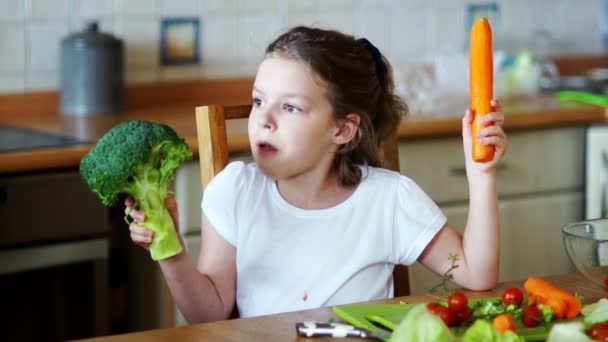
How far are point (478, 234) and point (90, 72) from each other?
1522 millimetres

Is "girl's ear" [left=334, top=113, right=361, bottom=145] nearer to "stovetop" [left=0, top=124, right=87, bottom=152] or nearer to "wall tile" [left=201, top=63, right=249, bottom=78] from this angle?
"stovetop" [left=0, top=124, right=87, bottom=152]

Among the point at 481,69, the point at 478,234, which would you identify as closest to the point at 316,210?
the point at 478,234

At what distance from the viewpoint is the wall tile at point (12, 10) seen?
290 centimetres

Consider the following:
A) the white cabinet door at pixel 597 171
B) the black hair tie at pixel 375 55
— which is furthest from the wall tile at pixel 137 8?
the black hair tie at pixel 375 55

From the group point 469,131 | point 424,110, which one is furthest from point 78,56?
point 469,131

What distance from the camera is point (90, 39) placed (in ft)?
9.54

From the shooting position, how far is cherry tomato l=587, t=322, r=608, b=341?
126 centimetres

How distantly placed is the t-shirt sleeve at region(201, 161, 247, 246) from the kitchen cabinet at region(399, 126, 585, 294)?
128cm

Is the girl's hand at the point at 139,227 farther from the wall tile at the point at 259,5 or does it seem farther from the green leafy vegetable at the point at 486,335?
the wall tile at the point at 259,5

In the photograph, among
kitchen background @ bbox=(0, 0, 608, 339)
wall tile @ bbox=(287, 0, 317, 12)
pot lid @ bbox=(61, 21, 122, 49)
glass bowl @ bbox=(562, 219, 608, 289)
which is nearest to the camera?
glass bowl @ bbox=(562, 219, 608, 289)

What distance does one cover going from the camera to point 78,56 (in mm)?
2908

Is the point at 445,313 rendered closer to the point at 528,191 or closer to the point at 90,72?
the point at 90,72

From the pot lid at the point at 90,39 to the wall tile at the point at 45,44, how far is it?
0.09 m

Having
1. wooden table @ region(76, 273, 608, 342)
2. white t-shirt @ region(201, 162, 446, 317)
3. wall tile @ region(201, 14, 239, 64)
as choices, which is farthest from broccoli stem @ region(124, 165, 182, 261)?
wall tile @ region(201, 14, 239, 64)
